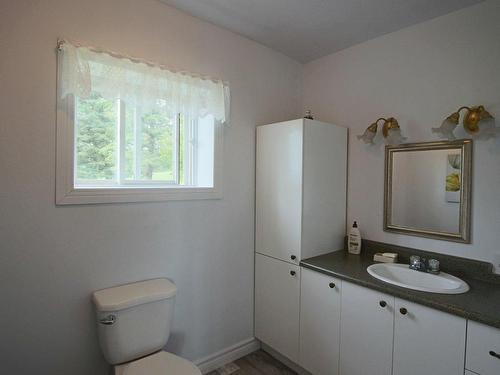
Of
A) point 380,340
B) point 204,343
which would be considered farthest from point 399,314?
point 204,343

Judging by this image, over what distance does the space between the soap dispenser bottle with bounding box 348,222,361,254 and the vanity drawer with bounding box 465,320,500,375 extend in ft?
2.98

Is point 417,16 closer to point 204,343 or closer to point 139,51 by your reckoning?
point 139,51

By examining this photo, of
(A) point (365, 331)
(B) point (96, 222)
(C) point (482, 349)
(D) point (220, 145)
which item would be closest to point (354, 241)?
(A) point (365, 331)

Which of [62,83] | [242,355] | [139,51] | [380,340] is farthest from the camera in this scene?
[242,355]

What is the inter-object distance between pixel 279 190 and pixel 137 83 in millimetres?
1143

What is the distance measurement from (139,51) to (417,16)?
68.4 inches

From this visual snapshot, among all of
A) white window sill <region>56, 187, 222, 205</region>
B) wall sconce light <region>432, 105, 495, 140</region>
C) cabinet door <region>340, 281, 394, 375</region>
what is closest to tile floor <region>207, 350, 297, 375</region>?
cabinet door <region>340, 281, 394, 375</region>

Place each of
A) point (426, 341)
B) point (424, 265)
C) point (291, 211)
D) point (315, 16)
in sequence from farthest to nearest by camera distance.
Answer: point (291, 211), point (315, 16), point (424, 265), point (426, 341)

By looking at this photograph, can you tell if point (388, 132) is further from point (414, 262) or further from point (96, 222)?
point (96, 222)

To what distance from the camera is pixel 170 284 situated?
5.55 ft

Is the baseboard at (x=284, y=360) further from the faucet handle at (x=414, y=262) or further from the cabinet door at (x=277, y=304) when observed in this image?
the faucet handle at (x=414, y=262)

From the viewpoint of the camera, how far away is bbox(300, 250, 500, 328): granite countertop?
122 cm

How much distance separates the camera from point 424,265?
172 centimetres

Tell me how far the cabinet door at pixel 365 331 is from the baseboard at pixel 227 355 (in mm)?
790
